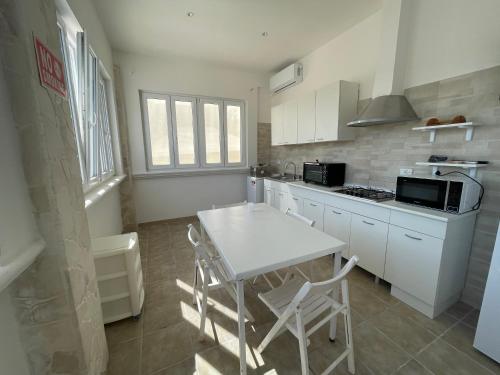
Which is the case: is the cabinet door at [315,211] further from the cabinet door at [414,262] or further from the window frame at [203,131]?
the window frame at [203,131]

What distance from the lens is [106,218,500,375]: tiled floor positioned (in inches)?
52.6

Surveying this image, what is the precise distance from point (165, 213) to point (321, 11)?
3.84m

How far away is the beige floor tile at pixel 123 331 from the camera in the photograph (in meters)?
1.53

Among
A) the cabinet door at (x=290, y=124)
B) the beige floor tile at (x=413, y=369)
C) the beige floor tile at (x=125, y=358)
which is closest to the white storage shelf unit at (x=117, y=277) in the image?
the beige floor tile at (x=125, y=358)

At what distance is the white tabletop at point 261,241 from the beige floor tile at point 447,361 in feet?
3.16

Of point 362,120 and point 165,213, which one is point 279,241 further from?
point 165,213

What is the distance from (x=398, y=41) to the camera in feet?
7.00

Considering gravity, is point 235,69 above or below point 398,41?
above

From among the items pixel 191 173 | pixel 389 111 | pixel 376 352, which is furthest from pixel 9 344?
pixel 191 173

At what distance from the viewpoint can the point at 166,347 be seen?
4.85ft

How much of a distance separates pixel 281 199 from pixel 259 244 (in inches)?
89.6

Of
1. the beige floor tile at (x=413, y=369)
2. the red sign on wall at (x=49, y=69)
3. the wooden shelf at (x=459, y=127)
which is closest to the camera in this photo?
the red sign on wall at (x=49, y=69)

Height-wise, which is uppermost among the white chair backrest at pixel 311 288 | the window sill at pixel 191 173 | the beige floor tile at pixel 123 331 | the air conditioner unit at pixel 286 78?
the air conditioner unit at pixel 286 78

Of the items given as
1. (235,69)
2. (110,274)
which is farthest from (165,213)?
(235,69)
